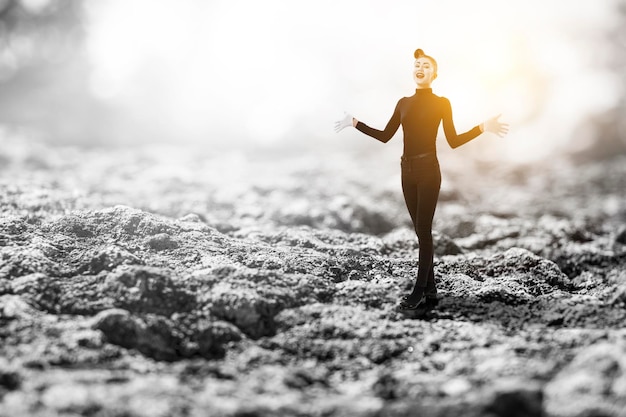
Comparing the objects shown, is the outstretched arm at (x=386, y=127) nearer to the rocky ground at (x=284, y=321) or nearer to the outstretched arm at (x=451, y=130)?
the outstretched arm at (x=451, y=130)

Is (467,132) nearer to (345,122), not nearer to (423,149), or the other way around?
(423,149)

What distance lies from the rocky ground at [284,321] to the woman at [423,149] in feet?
1.14

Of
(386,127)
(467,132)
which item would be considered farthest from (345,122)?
(467,132)

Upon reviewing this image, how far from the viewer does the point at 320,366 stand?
4383mm

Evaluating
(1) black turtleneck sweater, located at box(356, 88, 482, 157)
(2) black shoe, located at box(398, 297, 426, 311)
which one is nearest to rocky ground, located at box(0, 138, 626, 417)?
(2) black shoe, located at box(398, 297, 426, 311)

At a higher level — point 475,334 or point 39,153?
point 39,153

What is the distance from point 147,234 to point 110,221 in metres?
0.55

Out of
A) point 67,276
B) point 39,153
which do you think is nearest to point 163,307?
point 67,276

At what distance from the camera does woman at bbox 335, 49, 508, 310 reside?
17.6 ft

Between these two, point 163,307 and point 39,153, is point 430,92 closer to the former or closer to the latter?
point 163,307

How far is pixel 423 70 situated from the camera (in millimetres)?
5406

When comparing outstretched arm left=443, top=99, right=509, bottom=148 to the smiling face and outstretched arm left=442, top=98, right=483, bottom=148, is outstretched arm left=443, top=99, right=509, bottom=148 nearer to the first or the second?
outstretched arm left=442, top=98, right=483, bottom=148

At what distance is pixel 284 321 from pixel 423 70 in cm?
274

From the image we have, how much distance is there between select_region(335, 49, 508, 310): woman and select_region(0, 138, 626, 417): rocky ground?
35 cm
